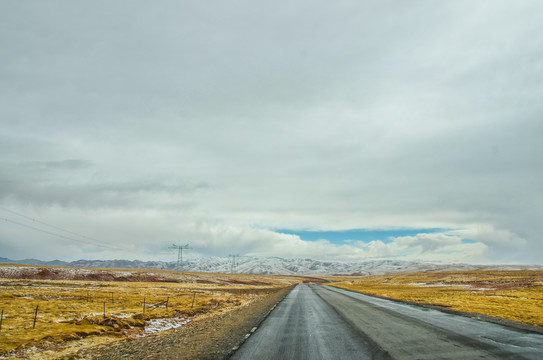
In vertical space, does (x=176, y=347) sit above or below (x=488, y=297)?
above

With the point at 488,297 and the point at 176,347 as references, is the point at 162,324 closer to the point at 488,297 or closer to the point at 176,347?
the point at 176,347

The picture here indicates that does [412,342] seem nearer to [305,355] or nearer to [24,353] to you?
[305,355]

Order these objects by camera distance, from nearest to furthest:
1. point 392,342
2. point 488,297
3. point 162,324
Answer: point 392,342, point 162,324, point 488,297

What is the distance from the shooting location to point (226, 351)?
36.5ft

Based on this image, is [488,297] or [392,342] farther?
[488,297]

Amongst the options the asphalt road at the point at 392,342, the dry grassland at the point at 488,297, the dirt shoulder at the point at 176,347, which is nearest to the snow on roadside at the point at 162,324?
the dirt shoulder at the point at 176,347

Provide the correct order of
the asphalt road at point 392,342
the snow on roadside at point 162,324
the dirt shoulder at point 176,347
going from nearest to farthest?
the asphalt road at point 392,342, the dirt shoulder at point 176,347, the snow on roadside at point 162,324

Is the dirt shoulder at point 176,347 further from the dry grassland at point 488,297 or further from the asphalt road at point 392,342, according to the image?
the dry grassland at point 488,297

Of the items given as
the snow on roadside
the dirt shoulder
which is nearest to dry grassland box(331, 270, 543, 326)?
the dirt shoulder

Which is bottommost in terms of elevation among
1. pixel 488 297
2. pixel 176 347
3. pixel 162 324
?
pixel 488 297

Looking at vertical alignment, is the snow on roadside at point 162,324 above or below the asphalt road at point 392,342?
below

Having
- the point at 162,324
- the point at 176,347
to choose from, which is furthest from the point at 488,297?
the point at 176,347

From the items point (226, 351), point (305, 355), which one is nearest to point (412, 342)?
point (305, 355)

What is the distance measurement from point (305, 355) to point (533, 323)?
16.2 meters
